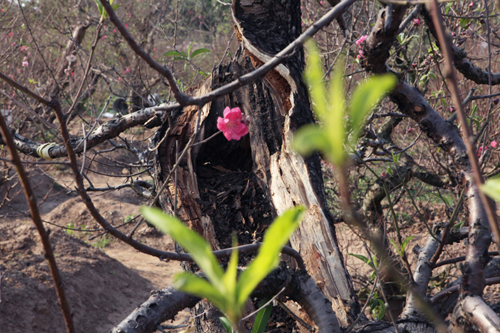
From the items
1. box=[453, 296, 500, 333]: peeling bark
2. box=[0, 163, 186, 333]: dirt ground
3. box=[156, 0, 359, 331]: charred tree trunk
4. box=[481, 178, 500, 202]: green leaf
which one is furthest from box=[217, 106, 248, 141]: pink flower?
box=[0, 163, 186, 333]: dirt ground

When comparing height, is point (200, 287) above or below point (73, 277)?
below

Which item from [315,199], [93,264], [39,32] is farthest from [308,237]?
[39,32]

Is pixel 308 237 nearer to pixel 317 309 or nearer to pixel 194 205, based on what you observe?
pixel 317 309

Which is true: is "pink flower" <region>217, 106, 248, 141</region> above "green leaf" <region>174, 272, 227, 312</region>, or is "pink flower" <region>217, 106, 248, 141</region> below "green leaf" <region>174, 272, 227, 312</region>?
above

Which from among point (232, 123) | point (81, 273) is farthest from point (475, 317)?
point (81, 273)

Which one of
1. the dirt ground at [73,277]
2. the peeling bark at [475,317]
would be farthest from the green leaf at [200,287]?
the dirt ground at [73,277]

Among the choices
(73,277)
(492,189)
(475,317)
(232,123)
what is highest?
(73,277)

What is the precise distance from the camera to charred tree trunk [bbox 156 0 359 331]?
210cm

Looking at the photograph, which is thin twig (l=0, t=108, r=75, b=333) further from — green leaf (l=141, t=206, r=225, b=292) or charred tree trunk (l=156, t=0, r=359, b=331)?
charred tree trunk (l=156, t=0, r=359, b=331)

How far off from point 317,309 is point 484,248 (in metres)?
0.59

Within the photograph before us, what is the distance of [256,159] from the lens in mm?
2447

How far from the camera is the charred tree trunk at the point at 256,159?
210cm

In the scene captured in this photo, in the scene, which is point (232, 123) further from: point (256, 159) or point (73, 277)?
point (73, 277)

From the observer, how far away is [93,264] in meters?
5.00
